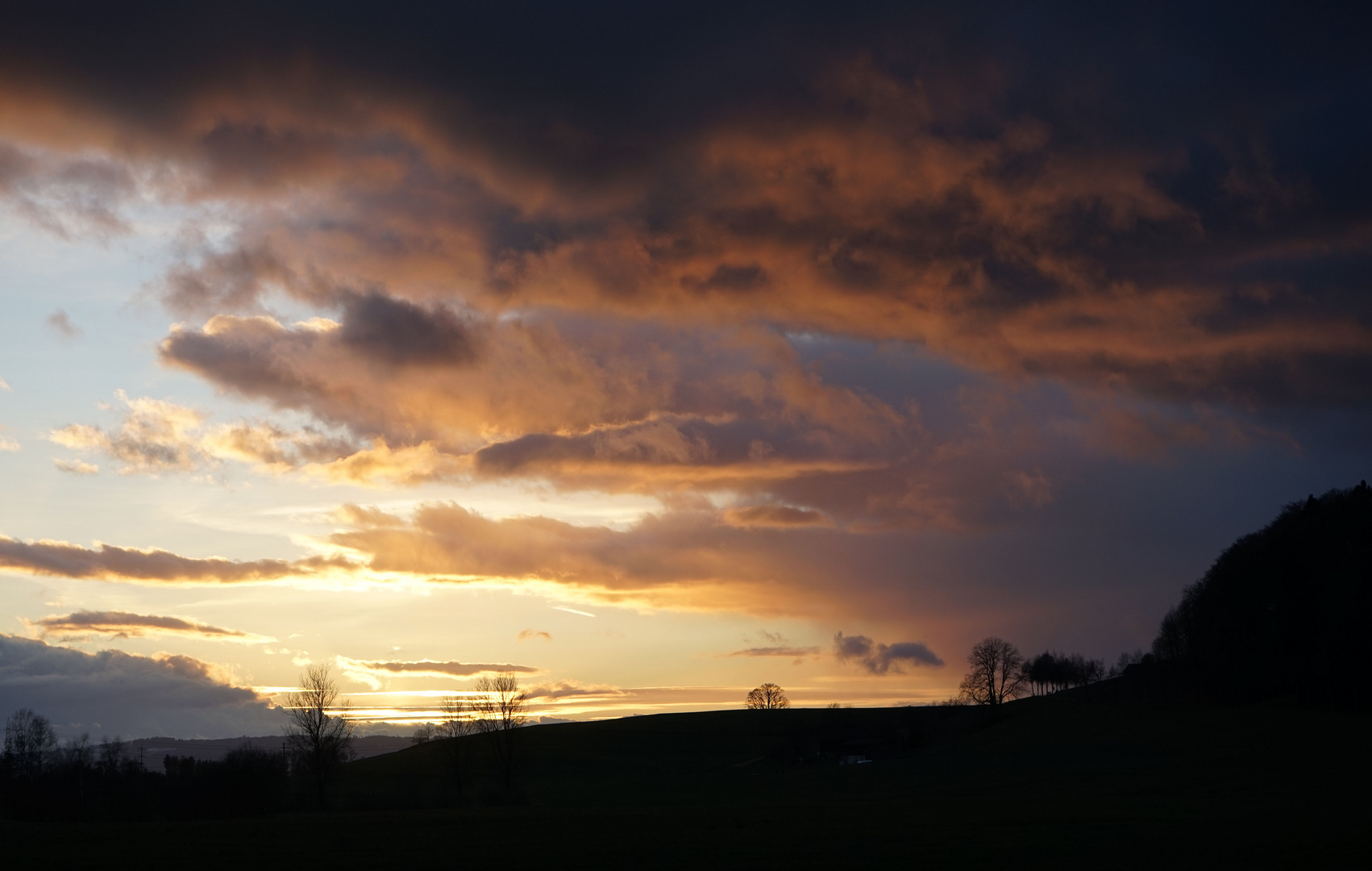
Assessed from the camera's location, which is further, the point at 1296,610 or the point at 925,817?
the point at 1296,610

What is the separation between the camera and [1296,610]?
117m

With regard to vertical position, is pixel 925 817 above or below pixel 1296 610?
below


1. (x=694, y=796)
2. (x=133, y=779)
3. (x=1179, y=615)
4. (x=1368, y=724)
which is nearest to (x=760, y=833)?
(x=694, y=796)

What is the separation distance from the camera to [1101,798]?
61000 mm

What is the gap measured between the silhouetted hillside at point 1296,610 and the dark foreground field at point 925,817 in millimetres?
8258

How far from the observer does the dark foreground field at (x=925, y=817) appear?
36.0m

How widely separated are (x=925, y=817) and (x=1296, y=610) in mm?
86057

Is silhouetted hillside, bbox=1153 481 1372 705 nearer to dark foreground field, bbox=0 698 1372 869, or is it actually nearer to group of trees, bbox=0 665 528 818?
dark foreground field, bbox=0 698 1372 869

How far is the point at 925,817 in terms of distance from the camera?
51469 mm

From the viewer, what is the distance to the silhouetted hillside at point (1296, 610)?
10788cm

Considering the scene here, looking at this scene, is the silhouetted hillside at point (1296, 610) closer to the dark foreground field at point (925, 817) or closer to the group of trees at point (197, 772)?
the dark foreground field at point (925, 817)

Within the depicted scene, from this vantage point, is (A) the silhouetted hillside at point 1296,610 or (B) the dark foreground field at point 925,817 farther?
(A) the silhouetted hillside at point 1296,610

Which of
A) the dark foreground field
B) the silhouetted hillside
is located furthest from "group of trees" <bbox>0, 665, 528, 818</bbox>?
the silhouetted hillside

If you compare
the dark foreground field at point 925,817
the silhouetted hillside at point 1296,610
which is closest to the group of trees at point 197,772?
the dark foreground field at point 925,817
